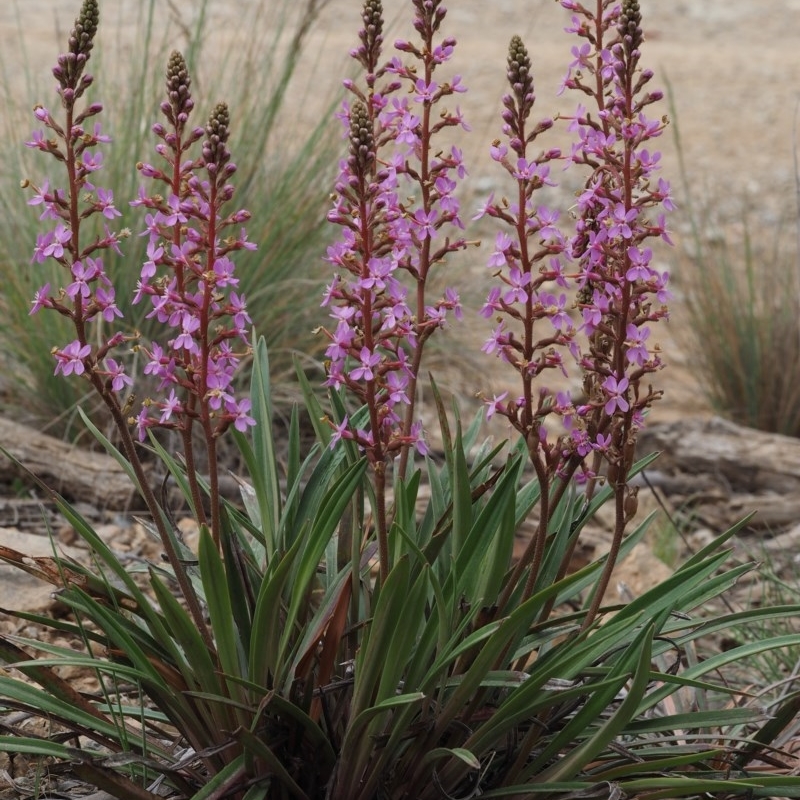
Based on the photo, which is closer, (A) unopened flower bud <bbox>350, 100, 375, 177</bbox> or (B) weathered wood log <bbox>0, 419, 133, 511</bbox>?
(A) unopened flower bud <bbox>350, 100, 375, 177</bbox>

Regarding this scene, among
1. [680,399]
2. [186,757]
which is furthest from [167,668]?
[680,399]

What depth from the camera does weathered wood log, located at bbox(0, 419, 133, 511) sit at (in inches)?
178

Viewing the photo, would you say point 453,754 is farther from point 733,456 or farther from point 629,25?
point 733,456

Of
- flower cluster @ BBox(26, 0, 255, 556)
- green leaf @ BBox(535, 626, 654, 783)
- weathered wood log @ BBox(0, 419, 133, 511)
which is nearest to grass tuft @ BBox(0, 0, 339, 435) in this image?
weathered wood log @ BBox(0, 419, 133, 511)

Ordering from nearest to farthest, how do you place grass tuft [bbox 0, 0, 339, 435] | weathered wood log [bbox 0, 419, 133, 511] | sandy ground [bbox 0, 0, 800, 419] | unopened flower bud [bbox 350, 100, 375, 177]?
unopened flower bud [bbox 350, 100, 375, 177]
weathered wood log [bbox 0, 419, 133, 511]
grass tuft [bbox 0, 0, 339, 435]
sandy ground [bbox 0, 0, 800, 419]

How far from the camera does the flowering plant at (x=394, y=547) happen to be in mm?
2207

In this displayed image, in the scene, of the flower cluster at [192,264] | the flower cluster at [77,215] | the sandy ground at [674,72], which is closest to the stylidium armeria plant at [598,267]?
the flower cluster at [192,264]

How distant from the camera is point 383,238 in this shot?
2.25 metres

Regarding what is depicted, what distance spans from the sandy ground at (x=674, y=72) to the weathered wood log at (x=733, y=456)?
3.27 ft

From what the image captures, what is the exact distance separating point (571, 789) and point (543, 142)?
10.0m

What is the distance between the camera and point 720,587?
2.64 metres

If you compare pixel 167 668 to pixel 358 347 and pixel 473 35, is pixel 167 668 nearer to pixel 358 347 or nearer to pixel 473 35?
pixel 358 347

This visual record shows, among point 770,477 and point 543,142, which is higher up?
point 543,142

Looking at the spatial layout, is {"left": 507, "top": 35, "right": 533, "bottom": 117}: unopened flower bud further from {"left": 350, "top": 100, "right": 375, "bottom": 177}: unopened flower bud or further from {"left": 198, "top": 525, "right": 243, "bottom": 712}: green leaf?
{"left": 198, "top": 525, "right": 243, "bottom": 712}: green leaf
